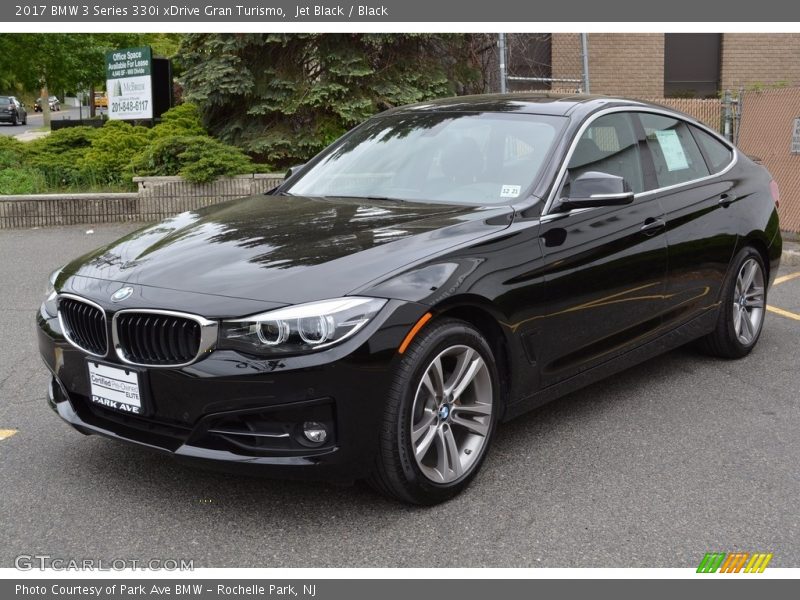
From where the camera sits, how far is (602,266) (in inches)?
184

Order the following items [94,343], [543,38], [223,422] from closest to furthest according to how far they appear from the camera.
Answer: [223,422]
[94,343]
[543,38]

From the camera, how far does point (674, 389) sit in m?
5.64

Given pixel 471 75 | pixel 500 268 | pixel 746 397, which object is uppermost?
pixel 471 75

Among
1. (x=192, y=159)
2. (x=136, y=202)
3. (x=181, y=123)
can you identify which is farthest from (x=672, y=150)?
(x=181, y=123)

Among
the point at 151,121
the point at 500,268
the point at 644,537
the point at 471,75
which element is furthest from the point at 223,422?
the point at 151,121

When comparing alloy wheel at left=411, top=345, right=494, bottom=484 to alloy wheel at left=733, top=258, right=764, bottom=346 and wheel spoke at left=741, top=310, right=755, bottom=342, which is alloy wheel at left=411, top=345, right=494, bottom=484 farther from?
wheel spoke at left=741, top=310, right=755, bottom=342

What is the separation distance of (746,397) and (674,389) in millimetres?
404

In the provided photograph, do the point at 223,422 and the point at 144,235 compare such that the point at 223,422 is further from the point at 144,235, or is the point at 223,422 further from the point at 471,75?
the point at 471,75

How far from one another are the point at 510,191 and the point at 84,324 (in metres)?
2.06

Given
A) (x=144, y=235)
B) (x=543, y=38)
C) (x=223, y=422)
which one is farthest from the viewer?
(x=543, y=38)

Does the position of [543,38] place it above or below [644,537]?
above

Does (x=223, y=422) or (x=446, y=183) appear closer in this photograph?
(x=223, y=422)

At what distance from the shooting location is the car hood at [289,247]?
143 inches

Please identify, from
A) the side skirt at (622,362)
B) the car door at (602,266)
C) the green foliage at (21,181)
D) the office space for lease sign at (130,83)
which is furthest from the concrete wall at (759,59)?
the car door at (602,266)
